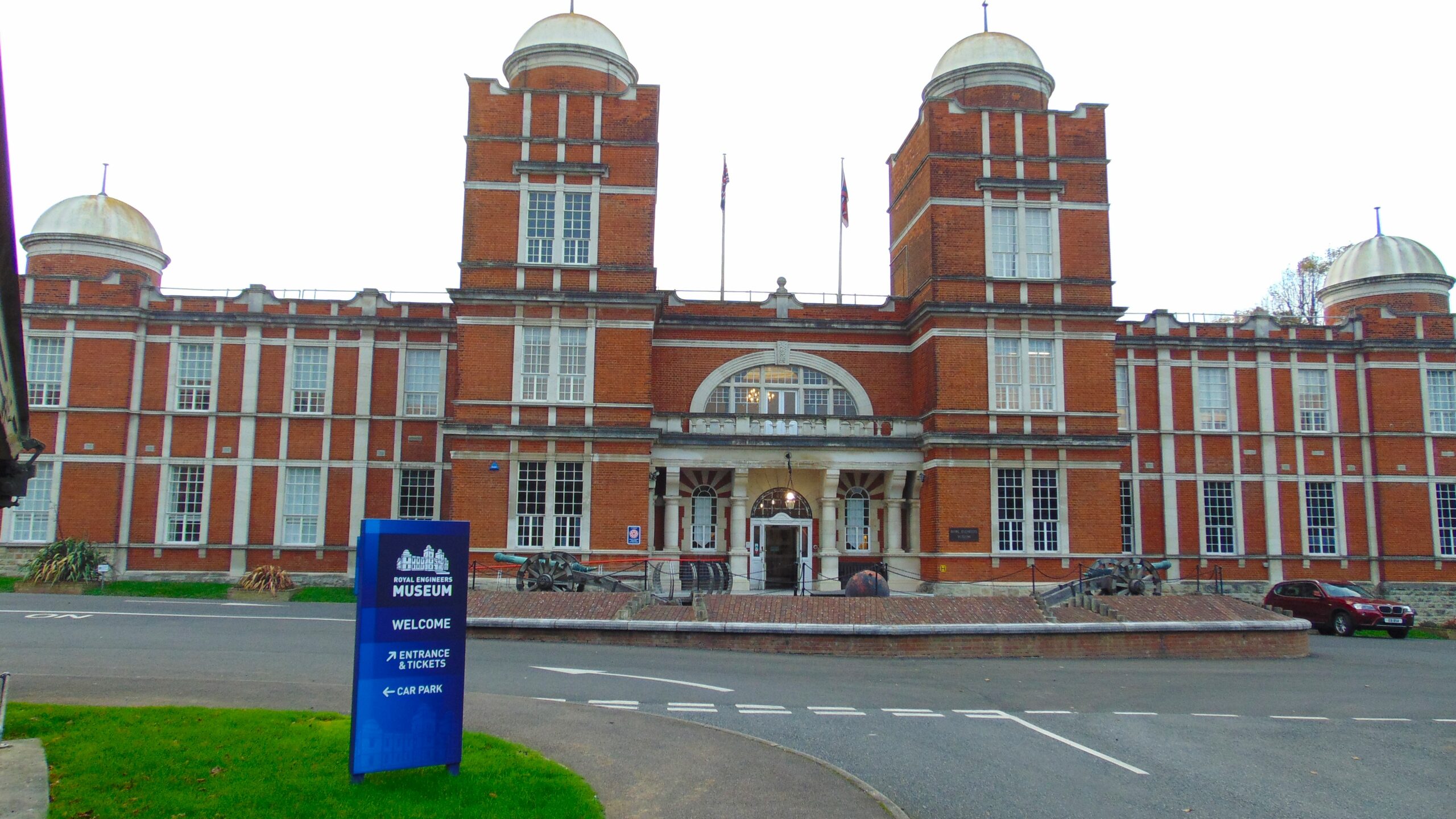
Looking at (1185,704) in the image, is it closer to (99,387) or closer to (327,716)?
(327,716)

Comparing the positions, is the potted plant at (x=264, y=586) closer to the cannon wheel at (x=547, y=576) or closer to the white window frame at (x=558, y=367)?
the cannon wheel at (x=547, y=576)

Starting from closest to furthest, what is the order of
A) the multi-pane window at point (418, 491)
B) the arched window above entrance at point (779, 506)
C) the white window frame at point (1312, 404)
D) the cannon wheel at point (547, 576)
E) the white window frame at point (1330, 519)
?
the cannon wheel at point (547, 576)
the arched window above entrance at point (779, 506)
the multi-pane window at point (418, 491)
the white window frame at point (1330, 519)
the white window frame at point (1312, 404)

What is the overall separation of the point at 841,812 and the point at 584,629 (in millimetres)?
11606

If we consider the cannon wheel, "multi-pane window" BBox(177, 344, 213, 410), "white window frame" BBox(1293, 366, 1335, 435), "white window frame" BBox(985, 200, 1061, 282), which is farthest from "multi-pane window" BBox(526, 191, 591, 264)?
"white window frame" BBox(1293, 366, 1335, 435)

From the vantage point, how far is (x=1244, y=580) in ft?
112

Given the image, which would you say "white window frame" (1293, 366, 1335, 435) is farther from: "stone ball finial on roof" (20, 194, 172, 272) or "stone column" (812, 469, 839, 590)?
"stone ball finial on roof" (20, 194, 172, 272)

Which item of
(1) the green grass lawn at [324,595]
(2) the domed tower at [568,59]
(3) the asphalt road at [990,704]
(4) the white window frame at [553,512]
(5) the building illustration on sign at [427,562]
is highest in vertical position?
(2) the domed tower at [568,59]

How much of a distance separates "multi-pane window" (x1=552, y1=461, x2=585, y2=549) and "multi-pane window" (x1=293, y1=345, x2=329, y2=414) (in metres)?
9.81

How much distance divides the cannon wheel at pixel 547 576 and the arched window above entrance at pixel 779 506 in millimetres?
8191

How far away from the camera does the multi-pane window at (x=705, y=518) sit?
31844 mm

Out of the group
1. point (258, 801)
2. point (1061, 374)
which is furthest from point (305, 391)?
point (258, 801)

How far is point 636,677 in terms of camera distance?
50.0 feet

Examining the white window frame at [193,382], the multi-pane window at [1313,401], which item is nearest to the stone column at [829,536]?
Result: the multi-pane window at [1313,401]

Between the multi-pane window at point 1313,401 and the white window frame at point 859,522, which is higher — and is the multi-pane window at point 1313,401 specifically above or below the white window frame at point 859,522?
above
